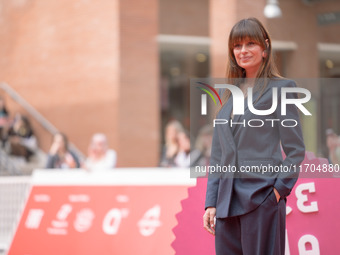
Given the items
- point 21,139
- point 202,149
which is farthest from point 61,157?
point 21,139

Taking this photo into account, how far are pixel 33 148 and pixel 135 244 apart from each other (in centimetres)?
1065

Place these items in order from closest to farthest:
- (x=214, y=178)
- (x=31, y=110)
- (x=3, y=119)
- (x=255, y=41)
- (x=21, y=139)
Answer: (x=255, y=41)
(x=214, y=178)
(x=3, y=119)
(x=21, y=139)
(x=31, y=110)

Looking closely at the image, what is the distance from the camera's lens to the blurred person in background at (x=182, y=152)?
786 centimetres

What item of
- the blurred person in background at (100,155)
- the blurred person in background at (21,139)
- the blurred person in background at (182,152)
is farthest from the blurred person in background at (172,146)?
the blurred person in background at (21,139)

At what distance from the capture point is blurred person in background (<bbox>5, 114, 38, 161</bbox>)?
1400cm

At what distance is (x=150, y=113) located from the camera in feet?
42.2

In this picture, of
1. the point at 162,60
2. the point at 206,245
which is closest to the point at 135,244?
the point at 206,245

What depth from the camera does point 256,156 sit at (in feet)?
9.08

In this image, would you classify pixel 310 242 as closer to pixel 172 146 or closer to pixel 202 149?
pixel 202 149

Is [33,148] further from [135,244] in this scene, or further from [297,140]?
[297,140]

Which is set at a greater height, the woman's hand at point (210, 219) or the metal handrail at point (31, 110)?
the metal handrail at point (31, 110)

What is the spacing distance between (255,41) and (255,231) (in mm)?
936

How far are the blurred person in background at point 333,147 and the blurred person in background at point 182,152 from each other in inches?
113

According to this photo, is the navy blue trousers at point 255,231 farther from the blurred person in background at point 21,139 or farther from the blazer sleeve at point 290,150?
the blurred person in background at point 21,139
